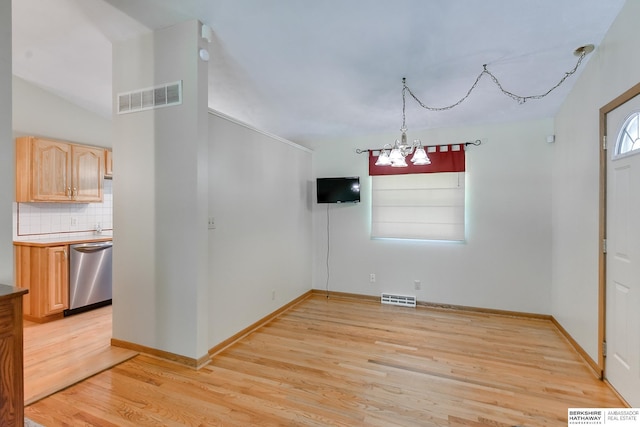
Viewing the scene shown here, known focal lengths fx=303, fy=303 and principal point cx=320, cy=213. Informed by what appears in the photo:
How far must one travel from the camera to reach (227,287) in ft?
10.1

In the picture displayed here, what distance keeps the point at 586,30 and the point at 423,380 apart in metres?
2.94

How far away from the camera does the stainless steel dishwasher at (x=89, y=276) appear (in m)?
3.84

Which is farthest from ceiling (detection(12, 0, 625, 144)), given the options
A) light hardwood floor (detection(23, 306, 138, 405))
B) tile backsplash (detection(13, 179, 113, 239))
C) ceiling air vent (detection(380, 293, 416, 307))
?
light hardwood floor (detection(23, 306, 138, 405))

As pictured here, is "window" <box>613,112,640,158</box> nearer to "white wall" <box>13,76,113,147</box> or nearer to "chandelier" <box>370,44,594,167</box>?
"chandelier" <box>370,44,594,167</box>

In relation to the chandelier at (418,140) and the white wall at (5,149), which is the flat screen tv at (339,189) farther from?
the white wall at (5,149)

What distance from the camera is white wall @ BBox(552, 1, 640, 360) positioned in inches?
83.4

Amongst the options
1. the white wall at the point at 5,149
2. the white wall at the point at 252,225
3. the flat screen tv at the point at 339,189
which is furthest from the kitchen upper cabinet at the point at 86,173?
the flat screen tv at the point at 339,189

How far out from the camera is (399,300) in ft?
14.6

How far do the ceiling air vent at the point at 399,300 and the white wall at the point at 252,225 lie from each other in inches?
49.0

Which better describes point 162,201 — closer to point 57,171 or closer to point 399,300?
point 57,171

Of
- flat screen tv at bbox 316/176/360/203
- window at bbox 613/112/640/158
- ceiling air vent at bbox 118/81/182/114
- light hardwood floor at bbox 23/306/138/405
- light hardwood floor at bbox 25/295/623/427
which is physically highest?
ceiling air vent at bbox 118/81/182/114

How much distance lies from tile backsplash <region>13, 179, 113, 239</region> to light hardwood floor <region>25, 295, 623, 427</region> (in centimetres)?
272

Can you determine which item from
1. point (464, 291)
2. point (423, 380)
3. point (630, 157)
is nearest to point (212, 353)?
point (423, 380)

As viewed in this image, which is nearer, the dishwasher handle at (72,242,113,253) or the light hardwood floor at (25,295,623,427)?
the light hardwood floor at (25,295,623,427)
